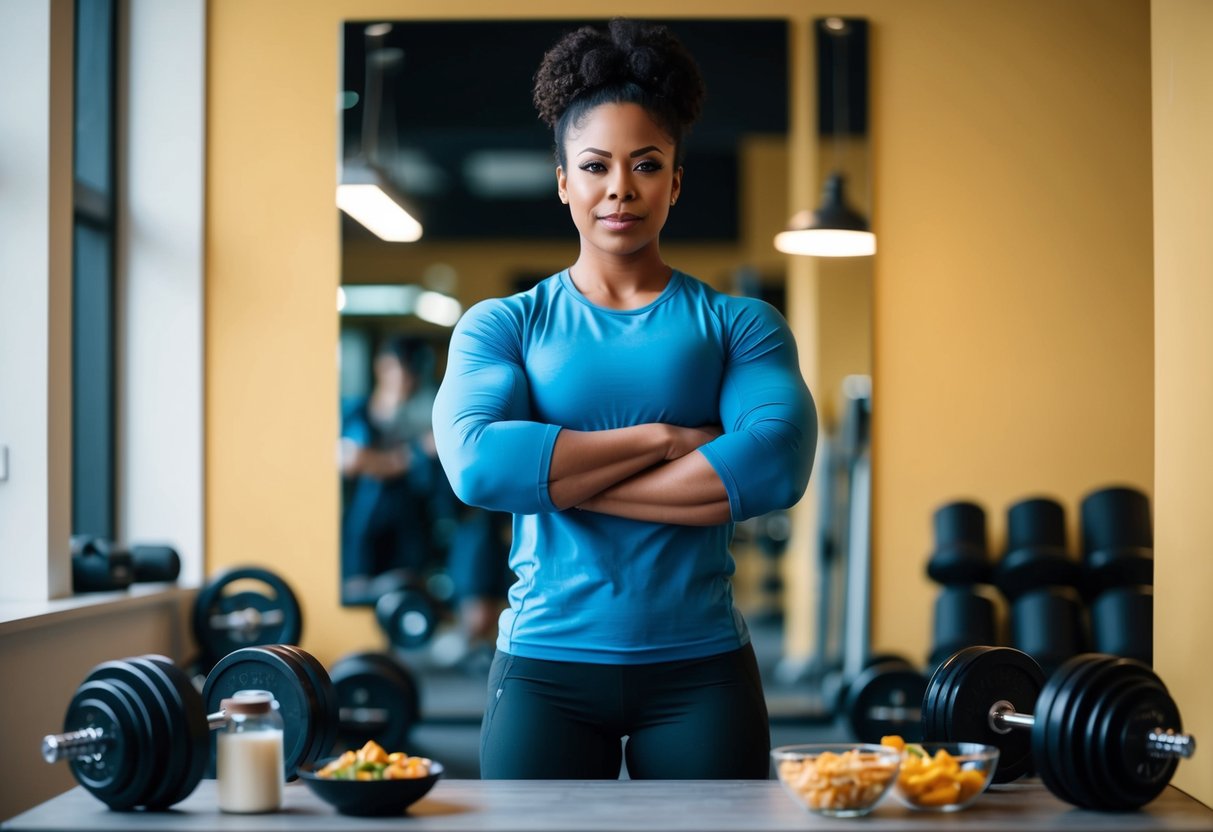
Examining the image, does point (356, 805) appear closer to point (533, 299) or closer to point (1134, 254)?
point (533, 299)

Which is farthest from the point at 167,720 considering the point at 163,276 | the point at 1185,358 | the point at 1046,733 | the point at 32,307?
the point at 163,276

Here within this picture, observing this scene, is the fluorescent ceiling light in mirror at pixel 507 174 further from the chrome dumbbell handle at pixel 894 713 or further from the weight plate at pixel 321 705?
the weight plate at pixel 321 705

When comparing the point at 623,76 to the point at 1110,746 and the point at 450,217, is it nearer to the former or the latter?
the point at 1110,746

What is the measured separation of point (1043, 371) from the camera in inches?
169

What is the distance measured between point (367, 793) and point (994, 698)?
841 millimetres

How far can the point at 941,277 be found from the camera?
430 cm

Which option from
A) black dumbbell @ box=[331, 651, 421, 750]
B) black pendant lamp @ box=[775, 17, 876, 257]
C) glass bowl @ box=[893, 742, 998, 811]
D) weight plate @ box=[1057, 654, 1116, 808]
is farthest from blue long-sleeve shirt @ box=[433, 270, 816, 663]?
black pendant lamp @ box=[775, 17, 876, 257]

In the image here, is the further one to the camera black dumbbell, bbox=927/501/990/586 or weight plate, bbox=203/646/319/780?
black dumbbell, bbox=927/501/990/586

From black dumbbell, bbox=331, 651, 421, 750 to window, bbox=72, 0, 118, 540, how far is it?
3.33 feet

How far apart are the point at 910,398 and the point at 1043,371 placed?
0.46 m

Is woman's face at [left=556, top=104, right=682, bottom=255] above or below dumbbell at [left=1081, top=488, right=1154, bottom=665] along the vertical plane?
above

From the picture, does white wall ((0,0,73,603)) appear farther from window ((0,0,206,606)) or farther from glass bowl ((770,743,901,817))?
glass bowl ((770,743,901,817))

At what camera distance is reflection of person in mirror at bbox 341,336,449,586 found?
14.3 feet

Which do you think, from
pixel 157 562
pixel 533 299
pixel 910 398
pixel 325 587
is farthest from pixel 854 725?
pixel 533 299
